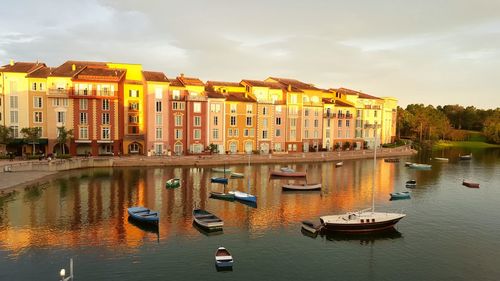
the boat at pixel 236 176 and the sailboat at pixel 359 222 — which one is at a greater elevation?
the boat at pixel 236 176

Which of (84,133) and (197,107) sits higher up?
(197,107)

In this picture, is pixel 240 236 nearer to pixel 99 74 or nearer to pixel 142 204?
pixel 142 204

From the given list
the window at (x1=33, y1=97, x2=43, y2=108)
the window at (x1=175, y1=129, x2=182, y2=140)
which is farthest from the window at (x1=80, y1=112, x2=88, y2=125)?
the window at (x1=175, y1=129, x2=182, y2=140)

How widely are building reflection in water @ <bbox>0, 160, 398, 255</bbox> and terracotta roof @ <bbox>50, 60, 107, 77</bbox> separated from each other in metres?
24.2

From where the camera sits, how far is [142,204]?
49469 millimetres

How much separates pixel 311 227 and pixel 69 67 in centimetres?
7012

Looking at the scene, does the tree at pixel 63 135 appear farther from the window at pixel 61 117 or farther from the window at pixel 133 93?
the window at pixel 133 93

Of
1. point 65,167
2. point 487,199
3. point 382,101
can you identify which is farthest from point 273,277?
point 382,101

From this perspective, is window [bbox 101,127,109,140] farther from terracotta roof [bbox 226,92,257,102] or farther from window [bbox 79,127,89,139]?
terracotta roof [bbox 226,92,257,102]

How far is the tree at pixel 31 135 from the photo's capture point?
74438mm

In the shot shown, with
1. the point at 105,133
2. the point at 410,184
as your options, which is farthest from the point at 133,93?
the point at 410,184

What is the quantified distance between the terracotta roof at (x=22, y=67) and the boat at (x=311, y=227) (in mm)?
69697

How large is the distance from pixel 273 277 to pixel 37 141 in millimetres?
67052

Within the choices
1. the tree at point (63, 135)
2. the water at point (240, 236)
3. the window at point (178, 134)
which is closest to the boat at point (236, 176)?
the water at point (240, 236)
